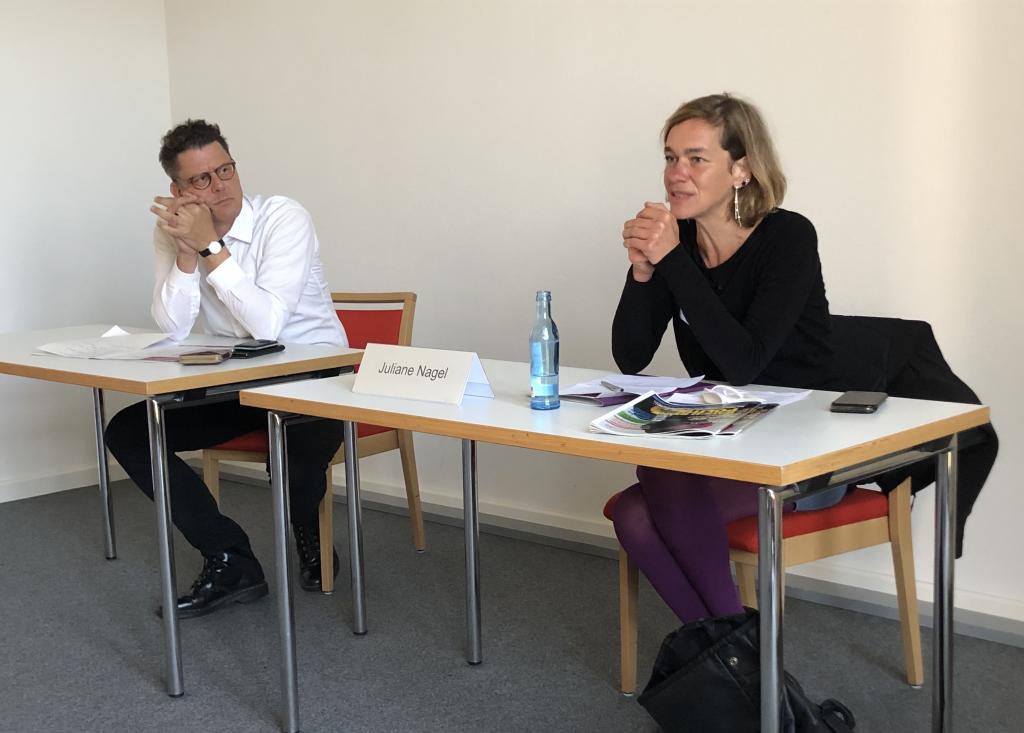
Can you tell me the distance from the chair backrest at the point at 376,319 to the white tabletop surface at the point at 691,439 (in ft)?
3.21

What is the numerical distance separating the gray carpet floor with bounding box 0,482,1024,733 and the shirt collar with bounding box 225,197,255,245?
37.6 inches

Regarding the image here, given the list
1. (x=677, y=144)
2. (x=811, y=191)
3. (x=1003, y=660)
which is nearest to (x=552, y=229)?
(x=811, y=191)

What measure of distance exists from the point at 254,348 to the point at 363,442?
536mm

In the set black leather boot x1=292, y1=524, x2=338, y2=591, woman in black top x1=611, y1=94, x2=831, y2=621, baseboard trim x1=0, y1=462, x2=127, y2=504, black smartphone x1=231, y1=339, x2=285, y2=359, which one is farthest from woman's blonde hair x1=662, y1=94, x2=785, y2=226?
baseboard trim x1=0, y1=462, x2=127, y2=504

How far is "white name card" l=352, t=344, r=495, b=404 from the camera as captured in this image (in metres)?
1.80

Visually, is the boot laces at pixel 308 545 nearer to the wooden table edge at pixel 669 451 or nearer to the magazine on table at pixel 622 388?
the wooden table edge at pixel 669 451

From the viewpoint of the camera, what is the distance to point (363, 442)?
2.86 metres

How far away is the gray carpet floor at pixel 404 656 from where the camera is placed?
213cm

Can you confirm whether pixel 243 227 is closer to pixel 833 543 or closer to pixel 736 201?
pixel 736 201

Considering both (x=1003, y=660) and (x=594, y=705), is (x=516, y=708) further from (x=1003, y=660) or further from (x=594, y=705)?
(x=1003, y=660)

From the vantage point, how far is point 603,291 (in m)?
3.16

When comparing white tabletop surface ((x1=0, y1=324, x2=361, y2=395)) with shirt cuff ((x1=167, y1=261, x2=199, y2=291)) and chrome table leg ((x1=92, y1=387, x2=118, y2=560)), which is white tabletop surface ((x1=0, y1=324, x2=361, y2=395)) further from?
chrome table leg ((x1=92, y1=387, x2=118, y2=560))

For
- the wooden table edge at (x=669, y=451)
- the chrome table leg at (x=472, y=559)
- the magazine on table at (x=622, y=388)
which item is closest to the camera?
the wooden table edge at (x=669, y=451)

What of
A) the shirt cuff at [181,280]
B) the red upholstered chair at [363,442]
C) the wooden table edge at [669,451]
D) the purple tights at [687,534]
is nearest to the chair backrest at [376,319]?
the red upholstered chair at [363,442]
